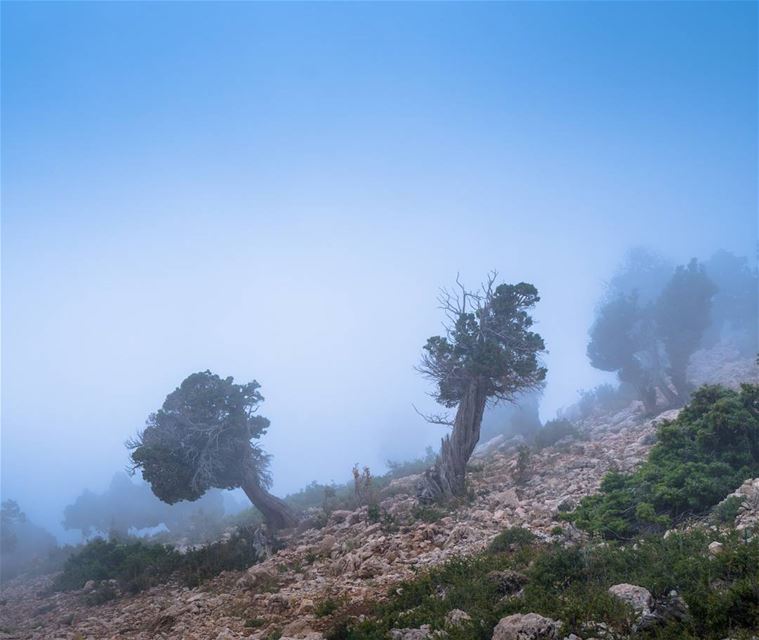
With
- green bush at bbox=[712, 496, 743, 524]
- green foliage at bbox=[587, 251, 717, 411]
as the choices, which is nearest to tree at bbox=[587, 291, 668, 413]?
green foliage at bbox=[587, 251, 717, 411]

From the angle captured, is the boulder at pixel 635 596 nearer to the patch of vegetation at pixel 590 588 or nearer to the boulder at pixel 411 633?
the patch of vegetation at pixel 590 588

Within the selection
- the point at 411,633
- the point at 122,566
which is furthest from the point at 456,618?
the point at 122,566

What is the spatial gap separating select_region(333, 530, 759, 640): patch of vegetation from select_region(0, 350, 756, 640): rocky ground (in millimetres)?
1117

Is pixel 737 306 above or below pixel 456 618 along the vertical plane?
above

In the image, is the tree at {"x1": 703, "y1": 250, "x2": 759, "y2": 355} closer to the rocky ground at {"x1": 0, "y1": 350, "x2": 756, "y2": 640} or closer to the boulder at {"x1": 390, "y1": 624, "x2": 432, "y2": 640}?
the rocky ground at {"x1": 0, "y1": 350, "x2": 756, "y2": 640}

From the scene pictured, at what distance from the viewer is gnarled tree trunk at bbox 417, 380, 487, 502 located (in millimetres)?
16156

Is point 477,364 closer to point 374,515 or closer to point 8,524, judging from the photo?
point 374,515

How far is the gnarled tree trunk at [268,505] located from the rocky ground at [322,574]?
270 centimetres

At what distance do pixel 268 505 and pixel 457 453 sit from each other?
7828 mm

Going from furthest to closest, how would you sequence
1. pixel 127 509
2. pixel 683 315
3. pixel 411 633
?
1. pixel 127 509
2. pixel 683 315
3. pixel 411 633

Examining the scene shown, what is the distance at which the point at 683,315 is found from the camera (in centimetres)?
3831

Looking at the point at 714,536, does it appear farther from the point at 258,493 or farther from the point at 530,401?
the point at 530,401

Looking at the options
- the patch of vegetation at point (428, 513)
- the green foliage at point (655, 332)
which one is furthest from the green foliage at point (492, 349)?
the green foliage at point (655, 332)

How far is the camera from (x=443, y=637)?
5660mm
